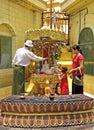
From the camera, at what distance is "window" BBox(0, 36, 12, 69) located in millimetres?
11188

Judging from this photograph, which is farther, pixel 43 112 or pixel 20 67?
pixel 20 67

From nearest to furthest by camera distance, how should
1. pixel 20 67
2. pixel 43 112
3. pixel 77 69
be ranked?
pixel 43 112 < pixel 77 69 < pixel 20 67

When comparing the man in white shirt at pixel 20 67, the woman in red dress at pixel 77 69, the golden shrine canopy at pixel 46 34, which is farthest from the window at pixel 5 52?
the woman in red dress at pixel 77 69

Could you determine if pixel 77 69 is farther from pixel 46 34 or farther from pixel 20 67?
pixel 46 34

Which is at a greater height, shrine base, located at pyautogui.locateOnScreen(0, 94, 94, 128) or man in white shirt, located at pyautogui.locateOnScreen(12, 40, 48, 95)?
man in white shirt, located at pyautogui.locateOnScreen(12, 40, 48, 95)

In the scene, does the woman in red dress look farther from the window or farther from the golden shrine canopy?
the window

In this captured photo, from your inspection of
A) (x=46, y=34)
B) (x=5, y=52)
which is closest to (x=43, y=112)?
(x=46, y=34)

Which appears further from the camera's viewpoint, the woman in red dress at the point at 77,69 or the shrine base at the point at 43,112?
the woman in red dress at the point at 77,69

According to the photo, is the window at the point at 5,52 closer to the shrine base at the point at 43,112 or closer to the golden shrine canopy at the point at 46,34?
the golden shrine canopy at the point at 46,34

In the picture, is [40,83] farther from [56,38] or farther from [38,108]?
[38,108]

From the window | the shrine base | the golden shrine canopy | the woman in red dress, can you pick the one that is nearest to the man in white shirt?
the woman in red dress

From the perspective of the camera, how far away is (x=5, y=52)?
11.5 m

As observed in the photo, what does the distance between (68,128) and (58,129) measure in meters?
0.19

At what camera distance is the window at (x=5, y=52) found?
11.2 m
